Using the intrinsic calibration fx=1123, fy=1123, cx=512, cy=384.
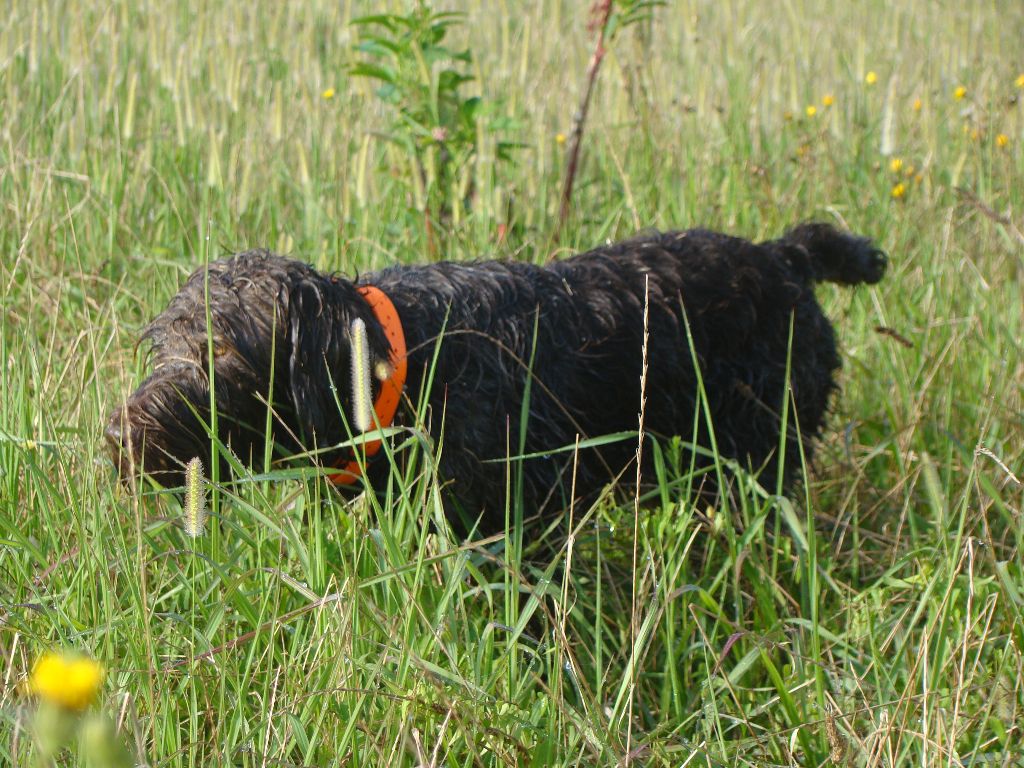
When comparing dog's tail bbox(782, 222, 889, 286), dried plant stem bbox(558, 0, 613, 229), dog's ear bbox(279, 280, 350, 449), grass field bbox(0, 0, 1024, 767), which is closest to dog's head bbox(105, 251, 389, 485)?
dog's ear bbox(279, 280, 350, 449)

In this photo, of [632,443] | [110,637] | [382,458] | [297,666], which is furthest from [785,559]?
[110,637]

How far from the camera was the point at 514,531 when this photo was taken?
2461 millimetres

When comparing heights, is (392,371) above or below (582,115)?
below

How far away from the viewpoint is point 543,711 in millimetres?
2254

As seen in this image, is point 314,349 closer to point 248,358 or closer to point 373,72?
point 248,358

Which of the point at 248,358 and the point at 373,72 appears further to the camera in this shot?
the point at 373,72

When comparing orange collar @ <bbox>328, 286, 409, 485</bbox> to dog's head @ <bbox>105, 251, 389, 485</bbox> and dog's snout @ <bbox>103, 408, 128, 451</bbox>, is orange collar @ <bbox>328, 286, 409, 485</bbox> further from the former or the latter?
dog's snout @ <bbox>103, 408, 128, 451</bbox>

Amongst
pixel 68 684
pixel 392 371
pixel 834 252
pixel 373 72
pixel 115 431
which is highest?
pixel 373 72

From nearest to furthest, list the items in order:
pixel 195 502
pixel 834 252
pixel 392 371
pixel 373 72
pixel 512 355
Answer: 1. pixel 195 502
2. pixel 512 355
3. pixel 392 371
4. pixel 834 252
5. pixel 373 72

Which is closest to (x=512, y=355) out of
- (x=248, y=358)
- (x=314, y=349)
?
(x=314, y=349)

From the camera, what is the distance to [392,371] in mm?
2660

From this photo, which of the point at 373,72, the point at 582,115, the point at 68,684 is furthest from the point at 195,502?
the point at 582,115

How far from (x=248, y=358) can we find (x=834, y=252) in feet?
6.70

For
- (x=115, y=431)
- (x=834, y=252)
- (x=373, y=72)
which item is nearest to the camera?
(x=115, y=431)
